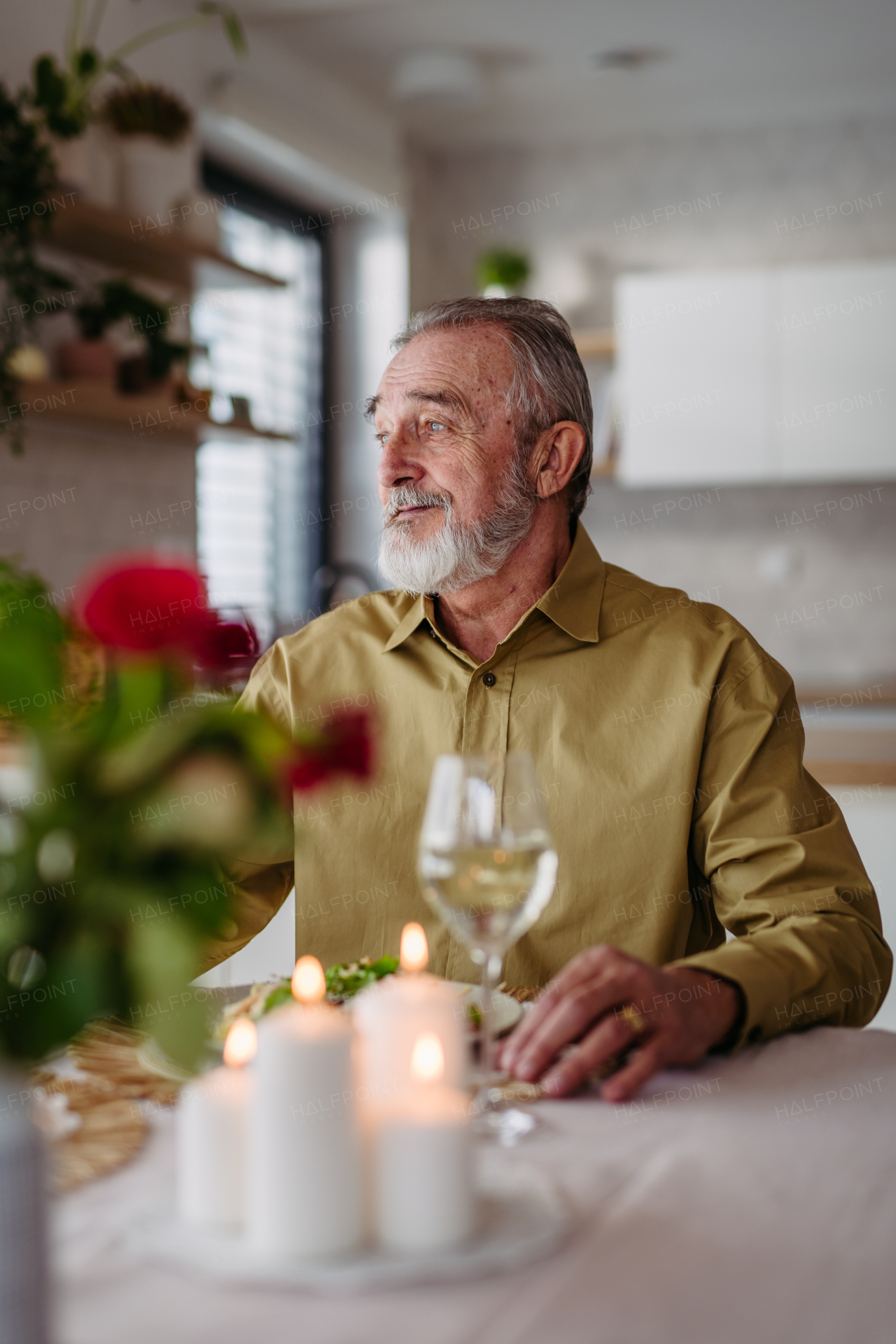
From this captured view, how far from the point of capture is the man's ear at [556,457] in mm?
1762

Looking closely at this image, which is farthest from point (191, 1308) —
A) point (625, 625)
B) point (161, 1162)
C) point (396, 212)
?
point (396, 212)

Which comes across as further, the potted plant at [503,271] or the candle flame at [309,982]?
the potted plant at [503,271]

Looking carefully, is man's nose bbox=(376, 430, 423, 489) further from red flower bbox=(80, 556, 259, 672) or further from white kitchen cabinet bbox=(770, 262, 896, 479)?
white kitchen cabinet bbox=(770, 262, 896, 479)

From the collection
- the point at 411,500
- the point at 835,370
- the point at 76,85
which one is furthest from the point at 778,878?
the point at 835,370

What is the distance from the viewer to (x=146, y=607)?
482 millimetres

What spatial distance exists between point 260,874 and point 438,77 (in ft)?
10.5

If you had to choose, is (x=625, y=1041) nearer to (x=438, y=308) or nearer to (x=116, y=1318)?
(x=116, y=1318)

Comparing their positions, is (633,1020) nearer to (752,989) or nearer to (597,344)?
(752,989)

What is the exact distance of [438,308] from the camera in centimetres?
174

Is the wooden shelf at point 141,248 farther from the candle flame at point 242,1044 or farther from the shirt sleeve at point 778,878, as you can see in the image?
the candle flame at point 242,1044

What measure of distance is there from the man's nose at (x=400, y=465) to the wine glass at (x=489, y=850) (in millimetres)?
958

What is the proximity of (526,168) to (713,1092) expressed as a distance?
4620 mm

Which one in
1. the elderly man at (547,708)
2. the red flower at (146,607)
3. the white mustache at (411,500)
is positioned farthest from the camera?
the white mustache at (411,500)

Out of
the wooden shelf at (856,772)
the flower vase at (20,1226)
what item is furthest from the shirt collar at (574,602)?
the flower vase at (20,1226)
